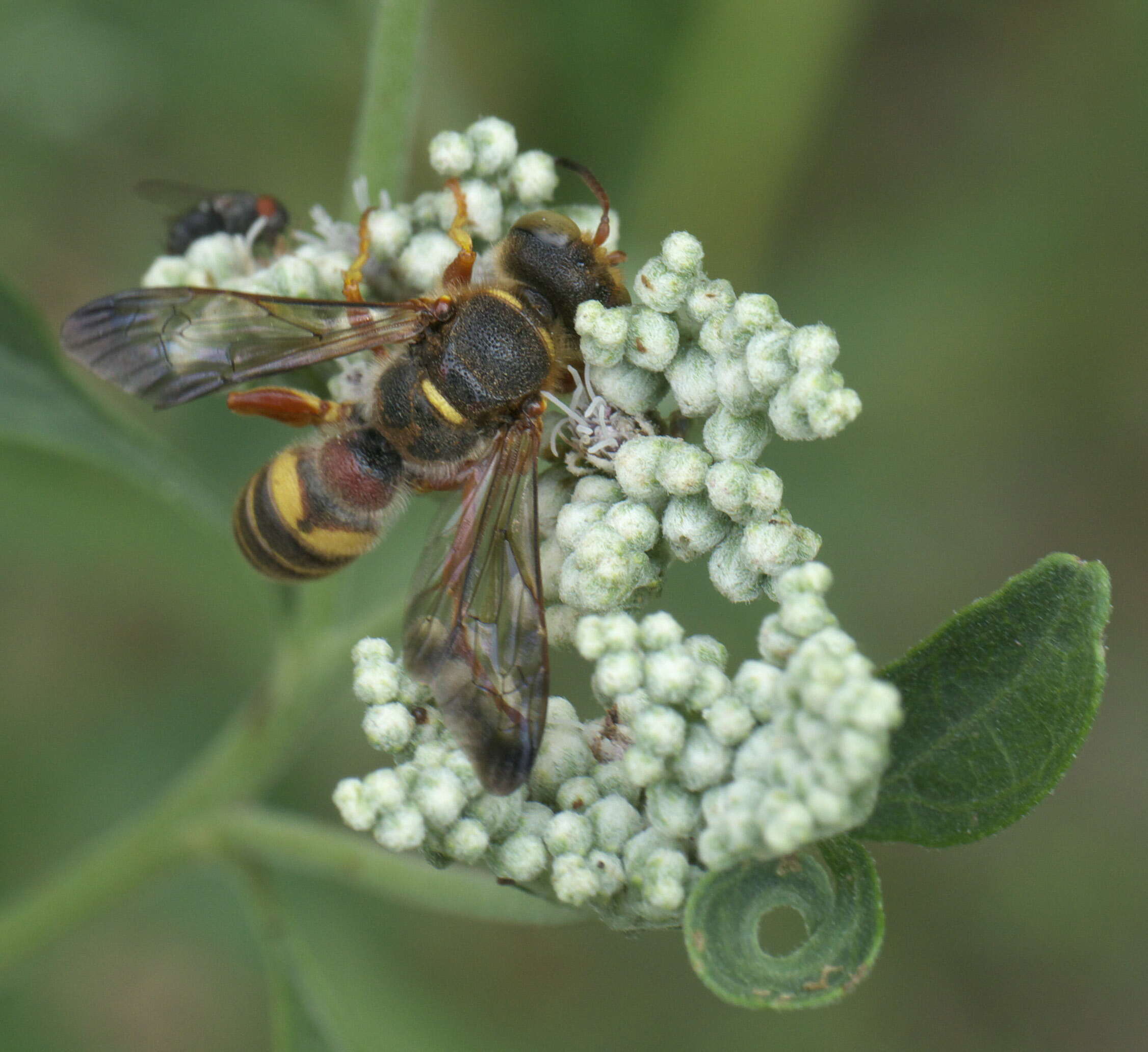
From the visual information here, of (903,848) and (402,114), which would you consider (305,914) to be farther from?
(402,114)

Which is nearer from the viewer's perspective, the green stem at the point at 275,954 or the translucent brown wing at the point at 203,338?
the translucent brown wing at the point at 203,338

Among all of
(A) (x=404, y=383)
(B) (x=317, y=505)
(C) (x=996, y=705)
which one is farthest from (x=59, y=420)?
(C) (x=996, y=705)

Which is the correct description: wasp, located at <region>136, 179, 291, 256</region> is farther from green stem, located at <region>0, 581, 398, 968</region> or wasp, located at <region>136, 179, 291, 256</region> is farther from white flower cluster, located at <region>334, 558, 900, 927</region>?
white flower cluster, located at <region>334, 558, 900, 927</region>

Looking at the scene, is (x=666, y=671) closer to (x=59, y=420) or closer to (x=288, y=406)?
(x=288, y=406)

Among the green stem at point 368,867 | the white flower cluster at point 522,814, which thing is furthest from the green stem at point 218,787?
the white flower cluster at point 522,814

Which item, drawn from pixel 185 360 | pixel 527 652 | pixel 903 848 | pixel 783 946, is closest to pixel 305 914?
pixel 783 946

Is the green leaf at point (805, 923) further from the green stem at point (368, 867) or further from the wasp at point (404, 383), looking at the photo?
the wasp at point (404, 383)

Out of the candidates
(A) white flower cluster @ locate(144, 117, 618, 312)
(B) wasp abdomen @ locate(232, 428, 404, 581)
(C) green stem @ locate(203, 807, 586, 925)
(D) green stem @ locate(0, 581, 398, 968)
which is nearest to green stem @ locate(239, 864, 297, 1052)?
(C) green stem @ locate(203, 807, 586, 925)

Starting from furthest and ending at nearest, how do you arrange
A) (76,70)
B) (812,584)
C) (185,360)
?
(76,70)
(185,360)
(812,584)
